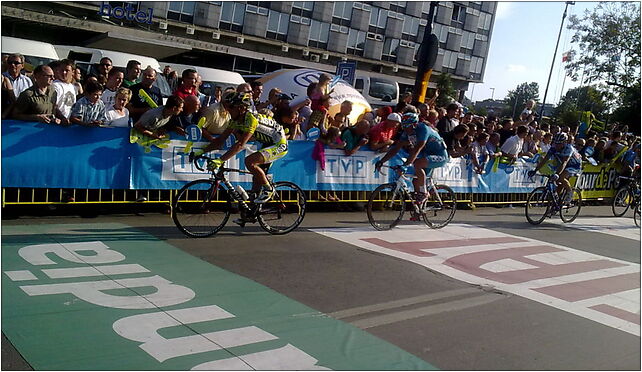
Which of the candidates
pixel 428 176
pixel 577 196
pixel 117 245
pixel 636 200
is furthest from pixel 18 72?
pixel 636 200

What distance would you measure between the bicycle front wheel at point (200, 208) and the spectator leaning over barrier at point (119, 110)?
1915mm

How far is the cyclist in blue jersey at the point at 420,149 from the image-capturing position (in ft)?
31.3

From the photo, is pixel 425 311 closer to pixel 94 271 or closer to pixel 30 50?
pixel 94 271

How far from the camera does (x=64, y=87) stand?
845 cm

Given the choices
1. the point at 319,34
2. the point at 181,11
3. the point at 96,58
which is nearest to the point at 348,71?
the point at 96,58

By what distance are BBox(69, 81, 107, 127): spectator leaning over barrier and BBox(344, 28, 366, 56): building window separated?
46.1 m

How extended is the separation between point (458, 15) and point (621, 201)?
170 feet

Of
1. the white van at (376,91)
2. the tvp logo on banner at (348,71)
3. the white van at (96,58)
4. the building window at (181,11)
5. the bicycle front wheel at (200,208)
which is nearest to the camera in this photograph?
the bicycle front wheel at (200,208)

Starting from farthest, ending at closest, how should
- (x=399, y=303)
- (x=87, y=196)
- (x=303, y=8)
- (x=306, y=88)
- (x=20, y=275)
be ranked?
(x=303, y=8) → (x=306, y=88) → (x=87, y=196) → (x=399, y=303) → (x=20, y=275)

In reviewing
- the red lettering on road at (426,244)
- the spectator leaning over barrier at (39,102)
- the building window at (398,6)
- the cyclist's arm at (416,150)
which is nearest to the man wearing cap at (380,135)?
the cyclist's arm at (416,150)

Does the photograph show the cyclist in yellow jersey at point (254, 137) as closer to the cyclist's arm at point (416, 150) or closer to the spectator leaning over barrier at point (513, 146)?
the cyclist's arm at point (416, 150)

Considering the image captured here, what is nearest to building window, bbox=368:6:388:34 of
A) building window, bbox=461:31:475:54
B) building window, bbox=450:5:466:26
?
building window, bbox=450:5:466:26

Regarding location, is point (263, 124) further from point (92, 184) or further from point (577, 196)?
point (577, 196)

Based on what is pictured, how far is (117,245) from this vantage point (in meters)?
7.05
